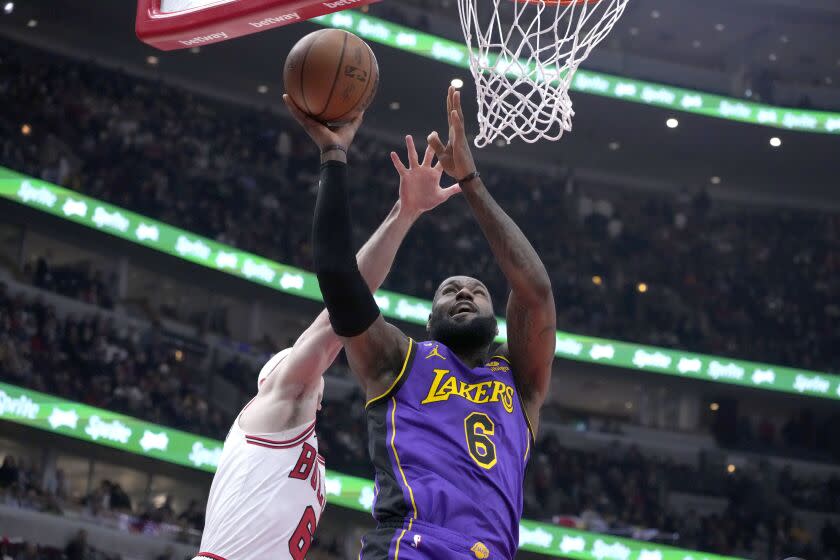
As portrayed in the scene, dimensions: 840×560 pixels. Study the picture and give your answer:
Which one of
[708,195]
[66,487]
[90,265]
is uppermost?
[708,195]

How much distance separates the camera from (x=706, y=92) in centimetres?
2123

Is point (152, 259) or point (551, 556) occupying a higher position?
point (152, 259)

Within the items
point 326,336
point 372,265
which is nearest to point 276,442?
point 326,336

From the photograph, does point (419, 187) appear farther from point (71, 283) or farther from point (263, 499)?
point (71, 283)

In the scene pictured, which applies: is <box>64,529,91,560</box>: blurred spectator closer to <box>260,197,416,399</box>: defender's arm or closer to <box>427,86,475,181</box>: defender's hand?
<box>260,197,416,399</box>: defender's arm

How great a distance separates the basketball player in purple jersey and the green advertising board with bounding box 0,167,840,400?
1336 centimetres

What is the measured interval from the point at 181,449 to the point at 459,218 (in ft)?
28.5

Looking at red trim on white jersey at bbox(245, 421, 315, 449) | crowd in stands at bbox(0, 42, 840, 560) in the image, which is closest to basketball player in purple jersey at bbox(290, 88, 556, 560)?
red trim on white jersey at bbox(245, 421, 315, 449)

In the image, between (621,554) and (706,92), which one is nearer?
(621,554)

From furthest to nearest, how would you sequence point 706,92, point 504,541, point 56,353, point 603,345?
point 706,92 → point 603,345 → point 56,353 → point 504,541

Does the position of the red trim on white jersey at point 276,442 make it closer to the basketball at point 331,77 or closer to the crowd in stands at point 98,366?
the basketball at point 331,77

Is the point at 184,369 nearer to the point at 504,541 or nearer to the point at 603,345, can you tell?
the point at 603,345

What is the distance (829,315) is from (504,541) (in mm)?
20038

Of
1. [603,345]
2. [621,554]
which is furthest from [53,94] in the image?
[621,554]
